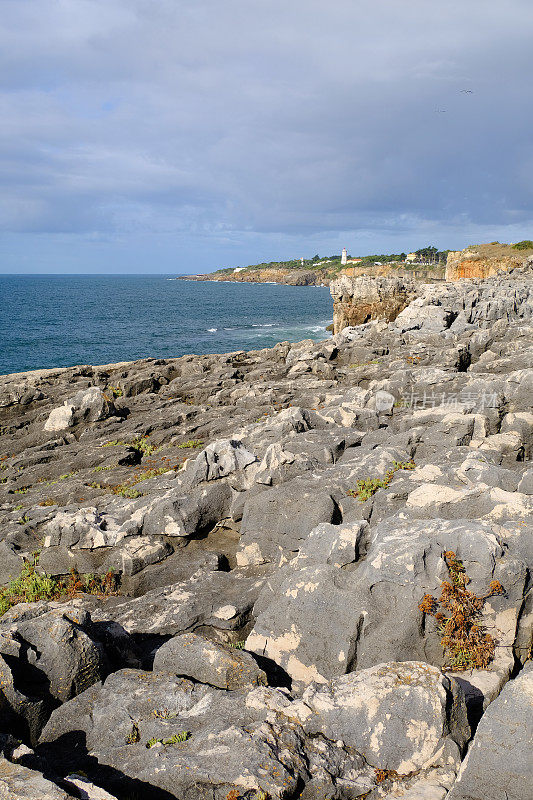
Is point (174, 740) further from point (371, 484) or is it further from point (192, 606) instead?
point (371, 484)

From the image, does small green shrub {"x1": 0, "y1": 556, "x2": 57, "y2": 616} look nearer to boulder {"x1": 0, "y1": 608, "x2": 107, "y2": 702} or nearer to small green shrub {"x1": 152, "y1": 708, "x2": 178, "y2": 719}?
boulder {"x1": 0, "y1": 608, "x2": 107, "y2": 702}

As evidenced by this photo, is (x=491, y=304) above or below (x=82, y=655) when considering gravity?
above

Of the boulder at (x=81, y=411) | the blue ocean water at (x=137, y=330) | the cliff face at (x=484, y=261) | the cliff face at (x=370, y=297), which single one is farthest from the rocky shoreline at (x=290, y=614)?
the cliff face at (x=484, y=261)

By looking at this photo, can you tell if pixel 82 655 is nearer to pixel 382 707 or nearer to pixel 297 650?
pixel 297 650

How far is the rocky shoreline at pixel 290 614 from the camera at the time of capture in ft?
22.0

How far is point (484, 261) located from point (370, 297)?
42.7 m

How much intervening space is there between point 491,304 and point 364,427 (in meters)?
33.3

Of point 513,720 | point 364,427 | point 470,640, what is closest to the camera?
point 513,720

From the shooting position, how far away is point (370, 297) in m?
71.5

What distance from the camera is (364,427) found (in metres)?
21.2

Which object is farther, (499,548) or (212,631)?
(212,631)

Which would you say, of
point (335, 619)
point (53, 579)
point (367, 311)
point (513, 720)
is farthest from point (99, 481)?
point (367, 311)

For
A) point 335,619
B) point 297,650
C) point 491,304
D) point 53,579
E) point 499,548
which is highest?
point 491,304

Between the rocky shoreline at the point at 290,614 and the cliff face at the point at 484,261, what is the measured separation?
8357 centimetres
